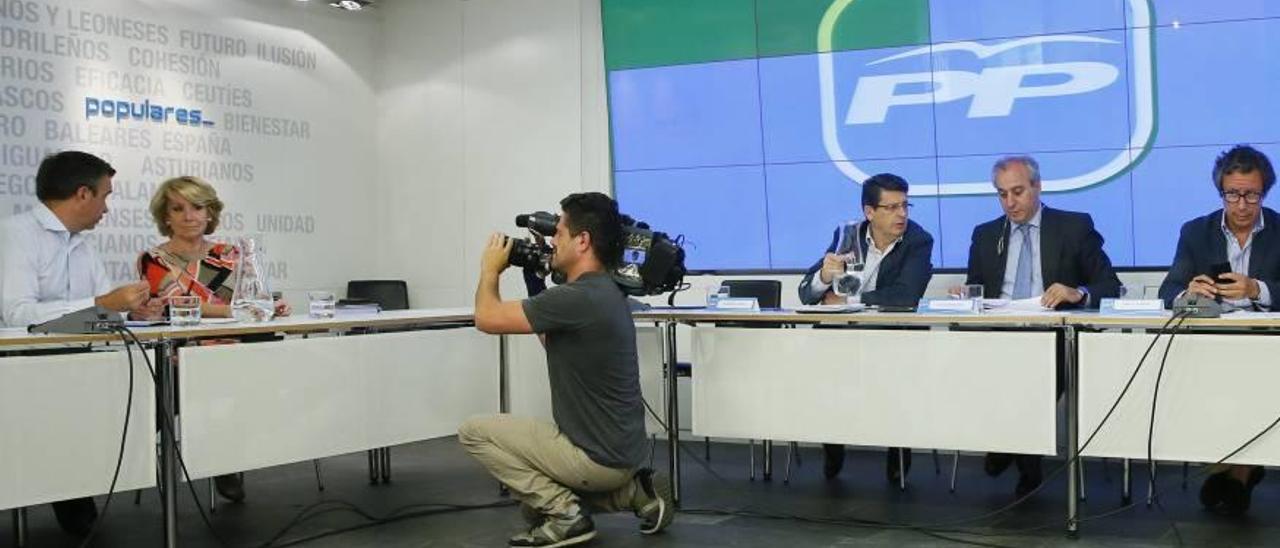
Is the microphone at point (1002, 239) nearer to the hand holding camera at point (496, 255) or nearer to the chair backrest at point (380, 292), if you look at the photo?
the hand holding camera at point (496, 255)

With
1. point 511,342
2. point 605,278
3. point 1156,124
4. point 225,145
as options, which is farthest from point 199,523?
point 1156,124

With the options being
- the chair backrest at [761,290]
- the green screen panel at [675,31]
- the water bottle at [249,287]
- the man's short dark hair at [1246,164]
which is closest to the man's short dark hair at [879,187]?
the chair backrest at [761,290]

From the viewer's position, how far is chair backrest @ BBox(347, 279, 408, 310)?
7656 mm

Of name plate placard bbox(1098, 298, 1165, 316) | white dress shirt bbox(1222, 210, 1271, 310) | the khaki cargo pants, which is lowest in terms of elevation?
the khaki cargo pants

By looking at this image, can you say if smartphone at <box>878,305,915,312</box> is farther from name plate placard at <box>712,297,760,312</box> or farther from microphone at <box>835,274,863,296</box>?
name plate placard at <box>712,297,760,312</box>

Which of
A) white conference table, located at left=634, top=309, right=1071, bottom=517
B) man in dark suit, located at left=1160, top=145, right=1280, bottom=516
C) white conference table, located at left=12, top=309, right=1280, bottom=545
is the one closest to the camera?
white conference table, located at left=12, top=309, right=1280, bottom=545

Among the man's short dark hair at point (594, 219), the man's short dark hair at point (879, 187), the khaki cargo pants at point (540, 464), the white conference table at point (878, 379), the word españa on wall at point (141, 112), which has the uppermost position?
the word españa on wall at point (141, 112)

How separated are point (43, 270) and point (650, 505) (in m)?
2.44

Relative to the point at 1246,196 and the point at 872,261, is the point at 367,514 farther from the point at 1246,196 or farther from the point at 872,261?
the point at 1246,196

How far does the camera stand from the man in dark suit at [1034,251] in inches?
200

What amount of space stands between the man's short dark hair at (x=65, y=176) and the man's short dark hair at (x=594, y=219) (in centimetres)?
190

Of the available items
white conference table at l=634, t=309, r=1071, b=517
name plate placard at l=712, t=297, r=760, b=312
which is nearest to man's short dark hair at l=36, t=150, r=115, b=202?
white conference table at l=634, t=309, r=1071, b=517

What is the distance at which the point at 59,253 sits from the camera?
464cm

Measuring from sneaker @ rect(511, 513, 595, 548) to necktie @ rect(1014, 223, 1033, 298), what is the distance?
2269mm
